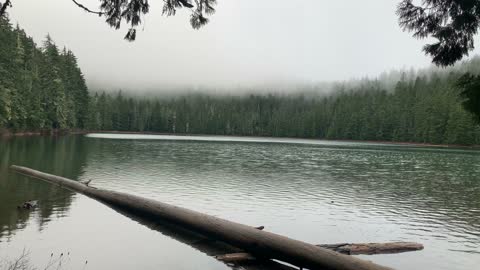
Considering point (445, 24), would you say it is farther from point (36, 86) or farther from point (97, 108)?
point (97, 108)

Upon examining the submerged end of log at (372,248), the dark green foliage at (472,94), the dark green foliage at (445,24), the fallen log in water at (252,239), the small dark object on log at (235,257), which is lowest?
the small dark object on log at (235,257)

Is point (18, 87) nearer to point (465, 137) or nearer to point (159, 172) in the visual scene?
point (159, 172)

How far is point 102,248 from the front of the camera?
42.5 ft

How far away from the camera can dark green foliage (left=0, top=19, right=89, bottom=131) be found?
6831 centimetres

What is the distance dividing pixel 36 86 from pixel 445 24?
302 feet

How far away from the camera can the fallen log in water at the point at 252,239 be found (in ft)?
34.8

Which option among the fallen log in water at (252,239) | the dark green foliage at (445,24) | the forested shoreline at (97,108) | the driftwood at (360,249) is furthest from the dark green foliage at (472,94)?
the forested shoreline at (97,108)

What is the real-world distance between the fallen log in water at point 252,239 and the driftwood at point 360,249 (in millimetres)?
498

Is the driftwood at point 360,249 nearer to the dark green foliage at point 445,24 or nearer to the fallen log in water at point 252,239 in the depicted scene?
the fallen log in water at point 252,239

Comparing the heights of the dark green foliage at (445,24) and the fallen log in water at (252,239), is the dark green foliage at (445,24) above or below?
above

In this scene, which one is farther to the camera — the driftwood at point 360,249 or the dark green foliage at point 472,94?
the driftwood at point 360,249

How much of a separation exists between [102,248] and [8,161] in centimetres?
2567

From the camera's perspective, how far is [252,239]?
12.6 m

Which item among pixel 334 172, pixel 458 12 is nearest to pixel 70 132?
pixel 334 172
